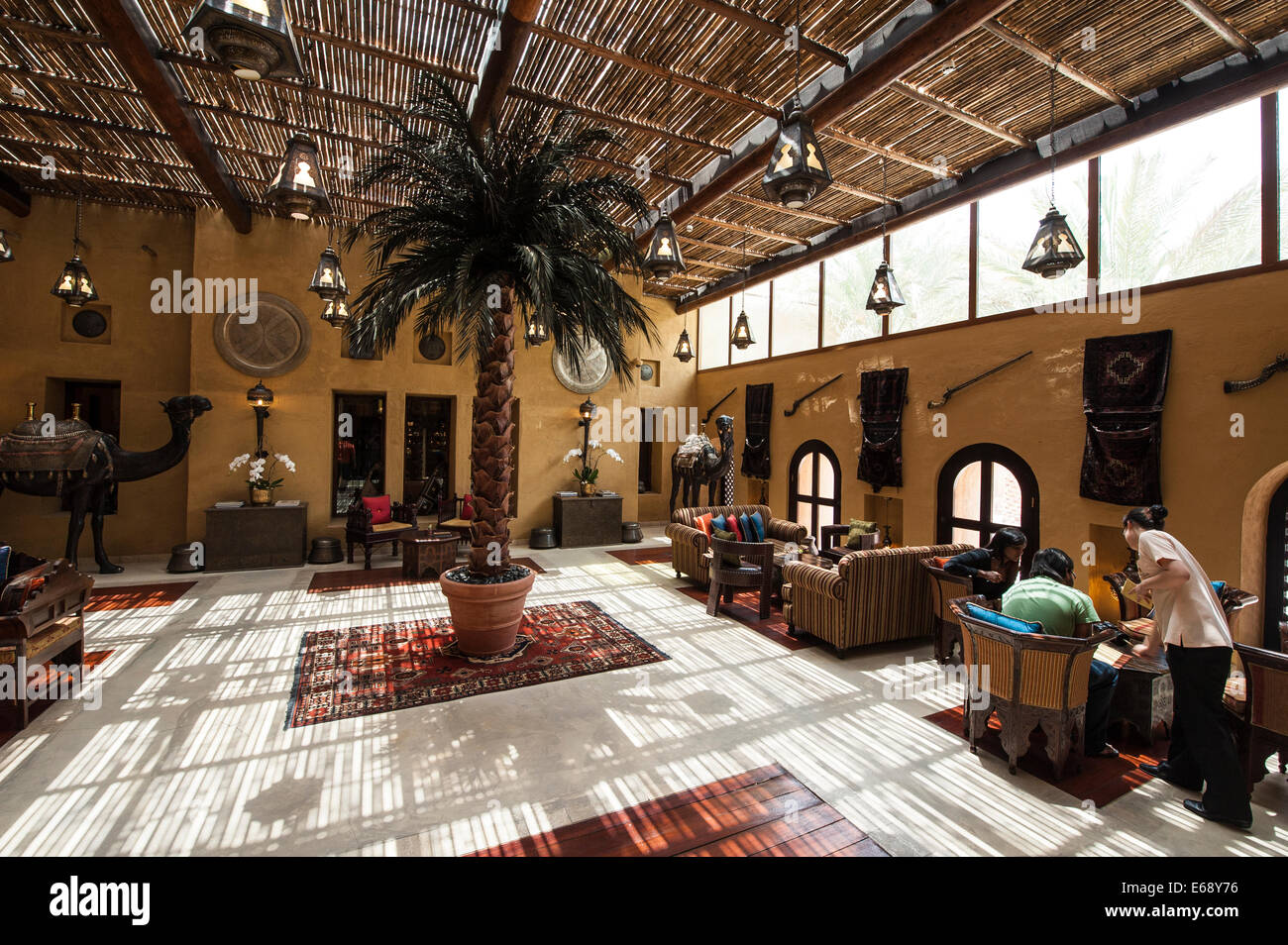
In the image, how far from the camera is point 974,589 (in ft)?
15.0

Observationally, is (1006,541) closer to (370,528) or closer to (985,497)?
(985,497)

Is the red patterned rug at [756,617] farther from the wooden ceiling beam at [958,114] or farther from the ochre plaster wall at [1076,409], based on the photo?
the wooden ceiling beam at [958,114]

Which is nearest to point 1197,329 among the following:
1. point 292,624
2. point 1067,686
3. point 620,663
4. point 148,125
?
point 1067,686

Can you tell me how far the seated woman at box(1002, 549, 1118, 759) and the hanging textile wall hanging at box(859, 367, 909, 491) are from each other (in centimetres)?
448

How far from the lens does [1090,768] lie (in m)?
3.27

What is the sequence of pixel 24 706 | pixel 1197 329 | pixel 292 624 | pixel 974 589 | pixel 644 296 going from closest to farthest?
1. pixel 24 706
2. pixel 974 589
3. pixel 1197 329
4. pixel 292 624
5. pixel 644 296

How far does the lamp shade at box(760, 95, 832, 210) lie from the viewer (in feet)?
10.6

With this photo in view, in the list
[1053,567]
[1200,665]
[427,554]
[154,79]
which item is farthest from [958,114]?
[427,554]

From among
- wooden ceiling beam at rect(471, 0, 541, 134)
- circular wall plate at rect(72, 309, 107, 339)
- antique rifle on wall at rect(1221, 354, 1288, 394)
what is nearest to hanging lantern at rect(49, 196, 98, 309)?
circular wall plate at rect(72, 309, 107, 339)

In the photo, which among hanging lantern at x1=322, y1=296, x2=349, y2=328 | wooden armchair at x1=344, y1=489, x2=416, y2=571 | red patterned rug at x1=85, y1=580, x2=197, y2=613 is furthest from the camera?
wooden armchair at x1=344, y1=489, x2=416, y2=571

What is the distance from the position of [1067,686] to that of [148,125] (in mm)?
9673

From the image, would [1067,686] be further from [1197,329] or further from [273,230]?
[273,230]

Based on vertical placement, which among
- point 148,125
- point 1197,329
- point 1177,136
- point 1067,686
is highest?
point 148,125

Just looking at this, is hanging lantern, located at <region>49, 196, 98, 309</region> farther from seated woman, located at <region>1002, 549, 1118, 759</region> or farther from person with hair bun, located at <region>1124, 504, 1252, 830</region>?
person with hair bun, located at <region>1124, 504, 1252, 830</region>
